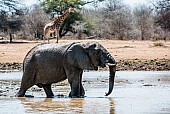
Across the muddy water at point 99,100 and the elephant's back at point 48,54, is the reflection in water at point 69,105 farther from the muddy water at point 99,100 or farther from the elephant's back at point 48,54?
the elephant's back at point 48,54

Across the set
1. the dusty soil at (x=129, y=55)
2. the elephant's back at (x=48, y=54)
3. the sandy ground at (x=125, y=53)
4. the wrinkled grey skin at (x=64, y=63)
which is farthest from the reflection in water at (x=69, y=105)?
the sandy ground at (x=125, y=53)

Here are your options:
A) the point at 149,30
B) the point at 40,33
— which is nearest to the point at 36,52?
the point at 40,33

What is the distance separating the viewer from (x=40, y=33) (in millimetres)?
55719

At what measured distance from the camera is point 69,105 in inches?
513

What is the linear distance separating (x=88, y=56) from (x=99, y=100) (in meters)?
1.46

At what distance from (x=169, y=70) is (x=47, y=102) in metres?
13.3

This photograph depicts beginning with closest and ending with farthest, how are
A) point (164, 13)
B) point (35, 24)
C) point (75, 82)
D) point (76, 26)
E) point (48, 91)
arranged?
point (75, 82), point (48, 91), point (164, 13), point (76, 26), point (35, 24)

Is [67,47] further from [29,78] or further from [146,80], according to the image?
[146,80]

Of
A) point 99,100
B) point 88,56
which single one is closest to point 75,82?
point 88,56

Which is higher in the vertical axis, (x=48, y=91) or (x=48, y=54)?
(x=48, y=54)

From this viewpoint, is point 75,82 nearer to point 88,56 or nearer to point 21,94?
point 88,56

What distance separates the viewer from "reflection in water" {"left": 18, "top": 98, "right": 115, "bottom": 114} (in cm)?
1204

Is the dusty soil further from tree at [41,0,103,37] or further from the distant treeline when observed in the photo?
tree at [41,0,103,37]

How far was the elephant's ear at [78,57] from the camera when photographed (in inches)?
586
